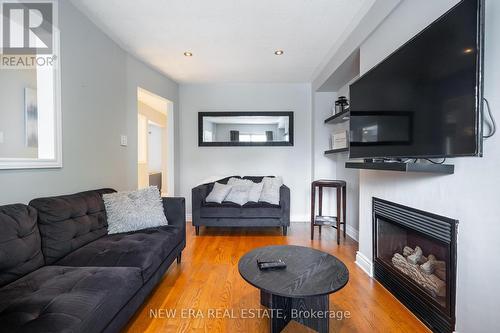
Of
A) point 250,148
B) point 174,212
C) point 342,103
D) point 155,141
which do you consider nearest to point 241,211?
point 174,212

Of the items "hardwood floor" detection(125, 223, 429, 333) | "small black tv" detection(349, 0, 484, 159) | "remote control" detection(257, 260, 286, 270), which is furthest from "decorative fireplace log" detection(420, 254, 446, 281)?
"remote control" detection(257, 260, 286, 270)

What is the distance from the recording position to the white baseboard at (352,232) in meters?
3.07

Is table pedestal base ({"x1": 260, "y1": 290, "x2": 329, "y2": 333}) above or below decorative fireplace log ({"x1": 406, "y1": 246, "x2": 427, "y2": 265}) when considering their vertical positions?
below

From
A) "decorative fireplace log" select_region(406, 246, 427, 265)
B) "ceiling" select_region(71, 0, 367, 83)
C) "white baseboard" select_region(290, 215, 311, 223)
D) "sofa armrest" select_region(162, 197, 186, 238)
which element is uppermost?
"ceiling" select_region(71, 0, 367, 83)

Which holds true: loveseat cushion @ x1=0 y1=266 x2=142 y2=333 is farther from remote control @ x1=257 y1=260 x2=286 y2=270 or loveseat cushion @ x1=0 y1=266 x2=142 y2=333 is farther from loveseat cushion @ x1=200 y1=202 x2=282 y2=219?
loveseat cushion @ x1=200 y1=202 x2=282 y2=219

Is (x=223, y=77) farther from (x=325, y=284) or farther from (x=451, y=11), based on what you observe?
(x=325, y=284)

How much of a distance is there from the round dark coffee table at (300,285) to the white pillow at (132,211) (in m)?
1.07

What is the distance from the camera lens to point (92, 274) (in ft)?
4.14

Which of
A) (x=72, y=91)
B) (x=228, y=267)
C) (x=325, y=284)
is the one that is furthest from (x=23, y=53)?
(x=325, y=284)

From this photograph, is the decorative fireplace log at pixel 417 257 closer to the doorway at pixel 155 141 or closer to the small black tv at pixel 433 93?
the small black tv at pixel 433 93

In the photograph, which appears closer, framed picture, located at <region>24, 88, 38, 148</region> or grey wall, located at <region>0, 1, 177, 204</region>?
grey wall, located at <region>0, 1, 177, 204</region>

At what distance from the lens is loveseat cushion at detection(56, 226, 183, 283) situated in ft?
4.84

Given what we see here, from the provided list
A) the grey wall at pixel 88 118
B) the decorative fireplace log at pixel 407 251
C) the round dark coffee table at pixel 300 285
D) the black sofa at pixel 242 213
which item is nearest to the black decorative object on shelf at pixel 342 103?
the black sofa at pixel 242 213

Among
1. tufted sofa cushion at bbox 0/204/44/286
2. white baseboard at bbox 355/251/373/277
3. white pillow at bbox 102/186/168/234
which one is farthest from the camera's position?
white baseboard at bbox 355/251/373/277
